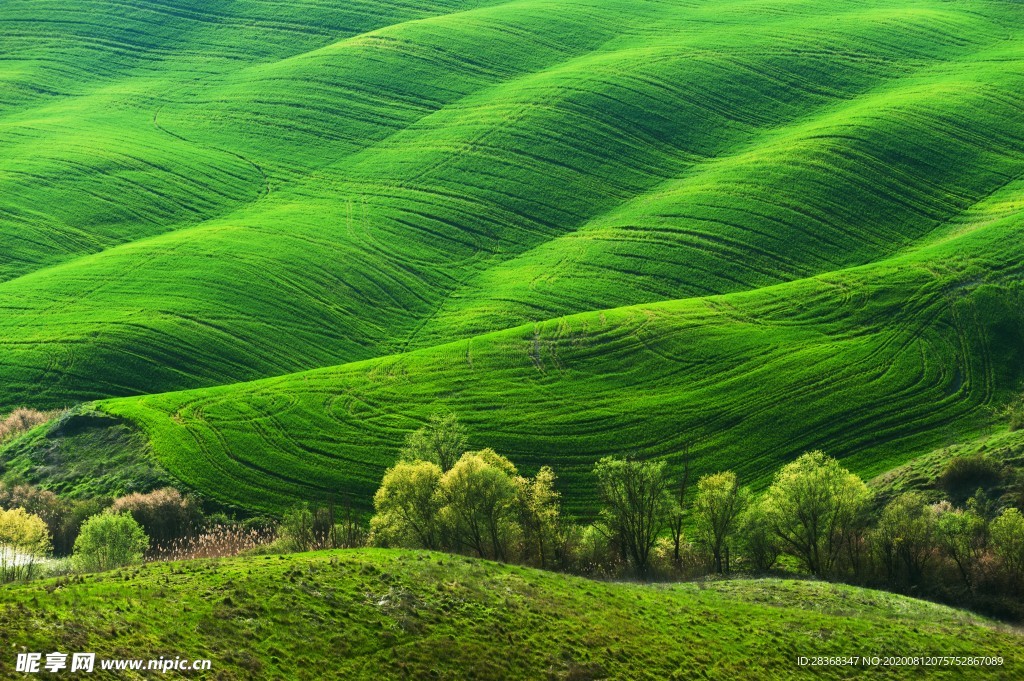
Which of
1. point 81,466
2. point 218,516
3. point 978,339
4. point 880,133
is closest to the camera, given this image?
point 218,516

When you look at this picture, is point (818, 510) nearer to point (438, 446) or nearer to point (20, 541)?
point (438, 446)

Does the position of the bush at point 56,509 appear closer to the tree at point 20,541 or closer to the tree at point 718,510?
the tree at point 20,541

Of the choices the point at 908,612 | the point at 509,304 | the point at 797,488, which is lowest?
the point at 908,612

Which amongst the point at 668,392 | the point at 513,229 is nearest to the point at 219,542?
the point at 668,392

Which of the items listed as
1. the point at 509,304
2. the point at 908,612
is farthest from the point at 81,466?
the point at 908,612

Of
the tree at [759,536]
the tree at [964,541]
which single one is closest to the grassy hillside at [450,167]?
the tree at [759,536]

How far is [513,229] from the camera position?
391 ft

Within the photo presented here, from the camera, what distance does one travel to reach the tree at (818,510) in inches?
2464

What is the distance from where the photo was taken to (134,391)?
Result: 90438mm

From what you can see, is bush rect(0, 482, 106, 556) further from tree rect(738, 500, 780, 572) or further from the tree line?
tree rect(738, 500, 780, 572)

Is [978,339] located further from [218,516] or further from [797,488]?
[218,516]

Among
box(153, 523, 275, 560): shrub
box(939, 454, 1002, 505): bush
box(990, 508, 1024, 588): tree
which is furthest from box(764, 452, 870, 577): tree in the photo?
box(153, 523, 275, 560): shrub

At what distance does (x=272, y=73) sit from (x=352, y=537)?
4106 inches

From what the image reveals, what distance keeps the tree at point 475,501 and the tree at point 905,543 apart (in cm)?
2092
